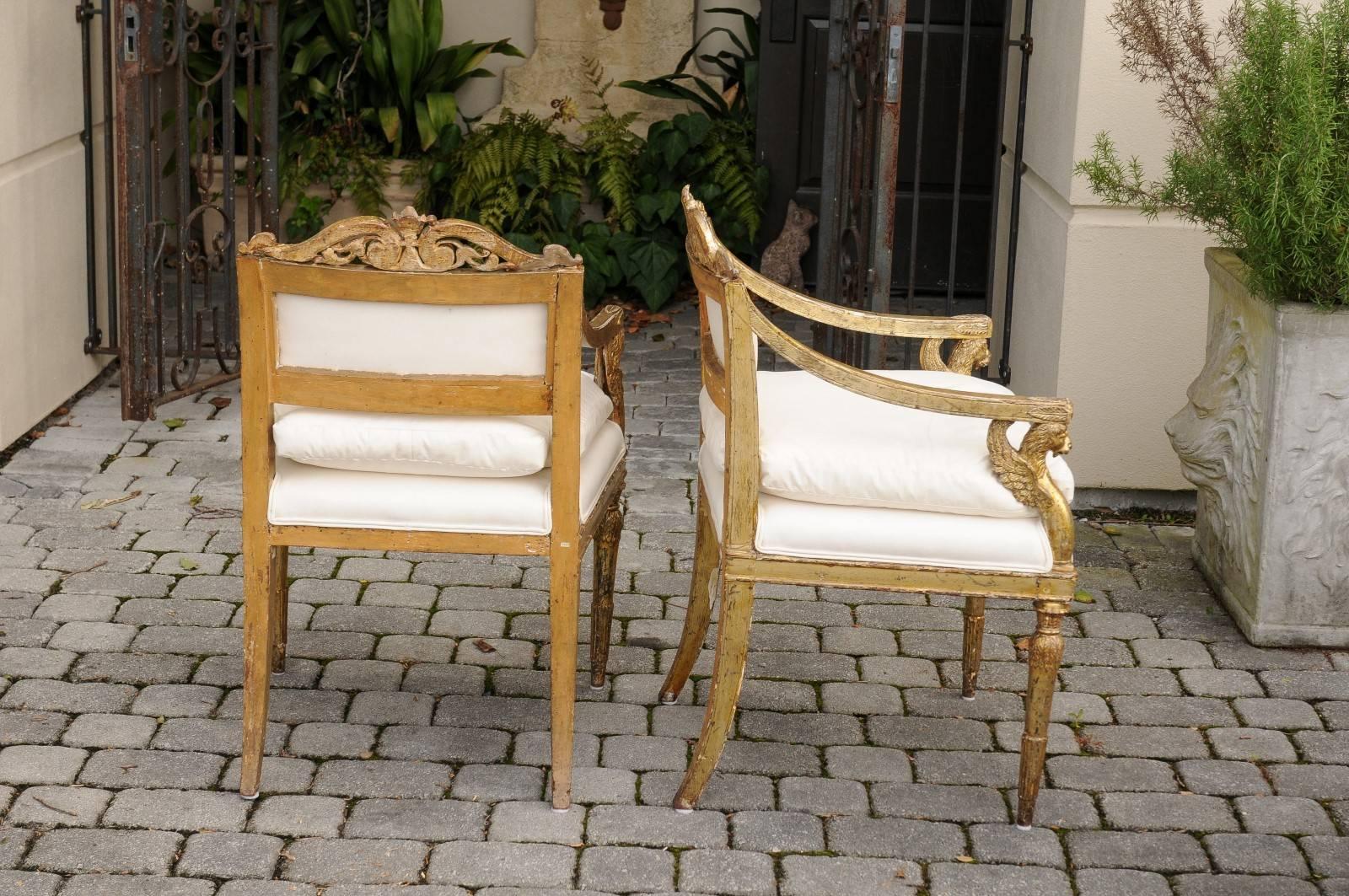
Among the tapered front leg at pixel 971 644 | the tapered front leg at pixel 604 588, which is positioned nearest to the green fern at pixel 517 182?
the tapered front leg at pixel 604 588

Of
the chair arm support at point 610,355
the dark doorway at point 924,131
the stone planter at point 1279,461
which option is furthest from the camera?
the dark doorway at point 924,131

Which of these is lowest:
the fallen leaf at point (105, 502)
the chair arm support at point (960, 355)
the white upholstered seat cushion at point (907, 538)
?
the fallen leaf at point (105, 502)

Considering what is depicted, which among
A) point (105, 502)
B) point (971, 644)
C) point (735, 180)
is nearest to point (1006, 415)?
point (971, 644)

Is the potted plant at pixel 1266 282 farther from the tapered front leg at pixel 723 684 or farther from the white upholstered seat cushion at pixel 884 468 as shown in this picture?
the tapered front leg at pixel 723 684

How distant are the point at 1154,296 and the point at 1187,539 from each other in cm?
72

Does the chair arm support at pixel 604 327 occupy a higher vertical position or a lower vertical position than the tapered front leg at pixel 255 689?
higher

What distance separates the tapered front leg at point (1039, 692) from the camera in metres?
3.18

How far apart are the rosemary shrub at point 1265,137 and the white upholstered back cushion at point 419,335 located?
1.71 meters

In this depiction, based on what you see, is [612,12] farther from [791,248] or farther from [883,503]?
[883,503]

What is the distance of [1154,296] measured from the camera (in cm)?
496

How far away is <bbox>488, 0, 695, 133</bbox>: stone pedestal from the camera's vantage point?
7.80m

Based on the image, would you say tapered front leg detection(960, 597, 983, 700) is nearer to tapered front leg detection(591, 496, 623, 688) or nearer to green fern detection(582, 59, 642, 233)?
tapered front leg detection(591, 496, 623, 688)

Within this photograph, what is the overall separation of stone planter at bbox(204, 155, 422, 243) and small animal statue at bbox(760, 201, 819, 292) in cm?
162

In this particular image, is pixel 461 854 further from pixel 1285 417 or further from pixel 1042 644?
pixel 1285 417
